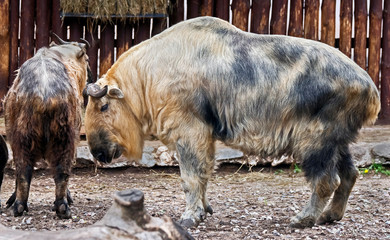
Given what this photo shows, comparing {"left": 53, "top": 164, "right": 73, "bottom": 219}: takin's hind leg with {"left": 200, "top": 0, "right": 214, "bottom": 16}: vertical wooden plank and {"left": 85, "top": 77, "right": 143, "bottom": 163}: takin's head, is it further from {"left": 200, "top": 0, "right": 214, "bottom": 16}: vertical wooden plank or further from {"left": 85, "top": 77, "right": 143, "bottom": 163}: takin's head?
{"left": 200, "top": 0, "right": 214, "bottom": 16}: vertical wooden plank

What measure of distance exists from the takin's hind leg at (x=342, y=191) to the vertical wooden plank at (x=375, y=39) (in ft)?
10.4

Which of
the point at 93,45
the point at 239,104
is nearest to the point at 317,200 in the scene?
the point at 239,104

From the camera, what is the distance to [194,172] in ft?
17.4

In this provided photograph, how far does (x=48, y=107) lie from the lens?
5426 mm

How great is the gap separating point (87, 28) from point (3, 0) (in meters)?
1.05

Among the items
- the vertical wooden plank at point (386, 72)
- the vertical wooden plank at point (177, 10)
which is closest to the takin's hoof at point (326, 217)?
the vertical wooden plank at point (386, 72)

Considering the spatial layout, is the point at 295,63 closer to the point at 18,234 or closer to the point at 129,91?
the point at 129,91

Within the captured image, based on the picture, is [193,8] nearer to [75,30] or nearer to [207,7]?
[207,7]

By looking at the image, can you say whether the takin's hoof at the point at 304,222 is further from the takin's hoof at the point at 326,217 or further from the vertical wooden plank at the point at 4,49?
the vertical wooden plank at the point at 4,49

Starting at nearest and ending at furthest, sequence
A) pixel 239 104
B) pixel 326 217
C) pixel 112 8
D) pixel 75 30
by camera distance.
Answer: pixel 239 104
pixel 326 217
pixel 112 8
pixel 75 30

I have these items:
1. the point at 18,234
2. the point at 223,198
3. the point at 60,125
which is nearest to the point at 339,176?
the point at 223,198

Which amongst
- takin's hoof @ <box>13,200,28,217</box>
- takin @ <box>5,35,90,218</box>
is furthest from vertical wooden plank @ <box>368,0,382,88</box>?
takin's hoof @ <box>13,200,28,217</box>

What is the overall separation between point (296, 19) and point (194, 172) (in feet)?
11.8

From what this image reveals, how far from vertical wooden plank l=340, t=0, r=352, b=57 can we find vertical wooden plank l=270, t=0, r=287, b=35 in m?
0.69
